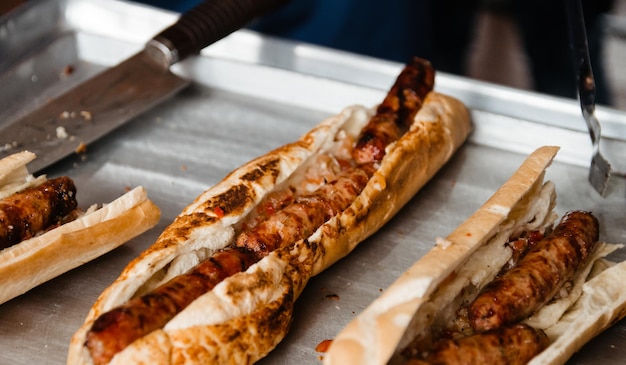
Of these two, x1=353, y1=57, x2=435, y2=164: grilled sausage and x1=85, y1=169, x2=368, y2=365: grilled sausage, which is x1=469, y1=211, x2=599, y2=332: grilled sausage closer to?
x1=85, y1=169, x2=368, y2=365: grilled sausage

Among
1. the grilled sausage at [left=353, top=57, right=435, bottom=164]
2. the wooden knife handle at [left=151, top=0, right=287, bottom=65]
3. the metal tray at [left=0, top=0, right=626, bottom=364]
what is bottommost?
the metal tray at [left=0, top=0, right=626, bottom=364]

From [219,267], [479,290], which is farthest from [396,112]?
[219,267]

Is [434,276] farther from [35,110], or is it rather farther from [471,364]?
[35,110]

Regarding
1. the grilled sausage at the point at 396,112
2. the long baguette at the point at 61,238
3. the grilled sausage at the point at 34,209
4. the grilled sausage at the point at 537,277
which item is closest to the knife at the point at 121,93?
the long baguette at the point at 61,238

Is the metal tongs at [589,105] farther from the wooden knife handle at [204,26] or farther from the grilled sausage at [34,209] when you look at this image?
the grilled sausage at [34,209]

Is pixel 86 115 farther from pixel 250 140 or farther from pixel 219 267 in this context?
pixel 219 267

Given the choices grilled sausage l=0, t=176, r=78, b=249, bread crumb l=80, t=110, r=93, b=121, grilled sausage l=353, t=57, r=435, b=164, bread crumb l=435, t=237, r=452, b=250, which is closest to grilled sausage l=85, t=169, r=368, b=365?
grilled sausage l=353, t=57, r=435, b=164
